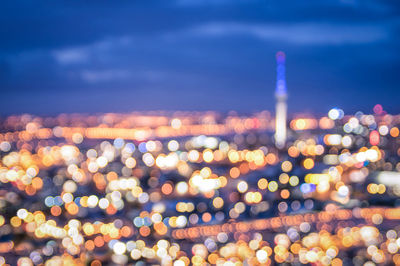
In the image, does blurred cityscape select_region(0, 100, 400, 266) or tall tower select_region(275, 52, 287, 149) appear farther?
tall tower select_region(275, 52, 287, 149)

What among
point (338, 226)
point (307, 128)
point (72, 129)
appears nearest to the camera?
point (338, 226)

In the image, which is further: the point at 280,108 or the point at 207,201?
the point at 280,108

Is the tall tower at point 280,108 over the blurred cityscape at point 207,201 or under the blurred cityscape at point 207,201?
over

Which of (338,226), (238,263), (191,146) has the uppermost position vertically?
(191,146)

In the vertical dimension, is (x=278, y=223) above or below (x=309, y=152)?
below

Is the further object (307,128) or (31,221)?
(307,128)

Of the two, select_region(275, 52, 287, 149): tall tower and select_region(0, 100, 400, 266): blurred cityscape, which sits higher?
select_region(275, 52, 287, 149): tall tower

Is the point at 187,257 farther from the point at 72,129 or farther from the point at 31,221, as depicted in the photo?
the point at 72,129

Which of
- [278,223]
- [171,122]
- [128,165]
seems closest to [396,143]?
[128,165]
